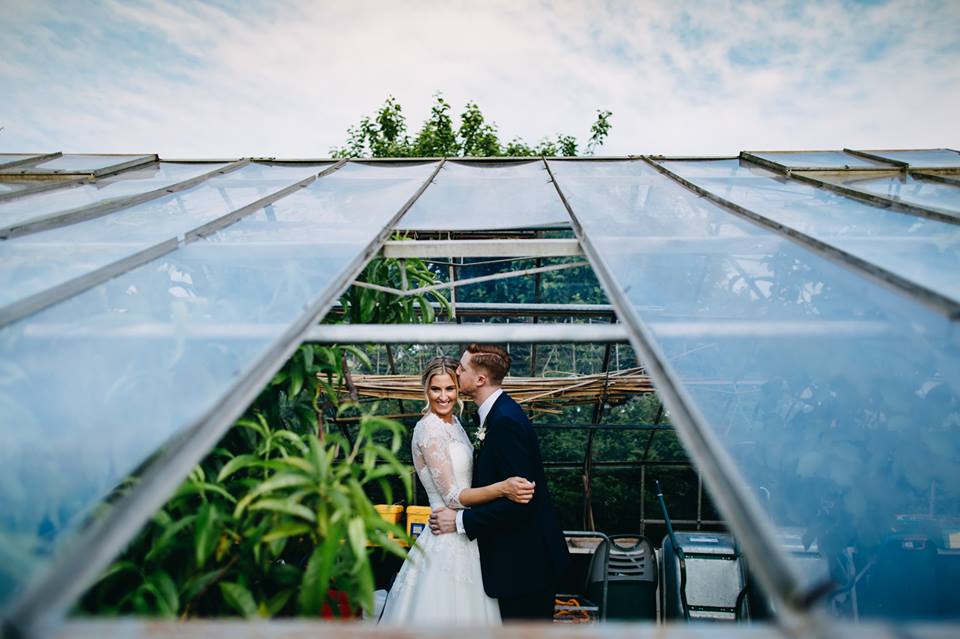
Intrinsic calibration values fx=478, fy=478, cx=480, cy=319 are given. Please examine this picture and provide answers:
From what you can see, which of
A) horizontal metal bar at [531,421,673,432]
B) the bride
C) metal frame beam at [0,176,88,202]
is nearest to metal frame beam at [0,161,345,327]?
the bride

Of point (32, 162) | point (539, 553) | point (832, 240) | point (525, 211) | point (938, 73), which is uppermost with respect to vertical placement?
point (938, 73)

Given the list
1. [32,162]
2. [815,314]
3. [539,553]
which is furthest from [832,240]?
[32,162]

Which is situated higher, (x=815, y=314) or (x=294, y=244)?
(x=294, y=244)

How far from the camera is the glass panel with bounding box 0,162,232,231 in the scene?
7.10ft

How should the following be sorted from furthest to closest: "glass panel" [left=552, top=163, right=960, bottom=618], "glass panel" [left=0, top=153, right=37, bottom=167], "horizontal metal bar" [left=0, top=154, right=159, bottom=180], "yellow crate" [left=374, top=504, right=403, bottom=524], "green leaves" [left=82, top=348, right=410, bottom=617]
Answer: "yellow crate" [left=374, top=504, right=403, bottom=524], "glass panel" [left=0, top=153, right=37, bottom=167], "horizontal metal bar" [left=0, top=154, right=159, bottom=180], "glass panel" [left=552, top=163, right=960, bottom=618], "green leaves" [left=82, top=348, right=410, bottom=617]

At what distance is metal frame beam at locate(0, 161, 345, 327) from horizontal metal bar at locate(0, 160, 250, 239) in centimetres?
59

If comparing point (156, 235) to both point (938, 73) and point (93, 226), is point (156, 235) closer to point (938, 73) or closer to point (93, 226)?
point (93, 226)

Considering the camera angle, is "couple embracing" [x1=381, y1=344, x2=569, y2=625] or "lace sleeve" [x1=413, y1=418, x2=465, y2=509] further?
"lace sleeve" [x1=413, y1=418, x2=465, y2=509]

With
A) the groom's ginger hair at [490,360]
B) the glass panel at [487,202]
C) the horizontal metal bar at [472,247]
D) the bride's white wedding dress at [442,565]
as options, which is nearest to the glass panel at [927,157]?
the glass panel at [487,202]

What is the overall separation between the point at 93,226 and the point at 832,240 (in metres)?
2.86

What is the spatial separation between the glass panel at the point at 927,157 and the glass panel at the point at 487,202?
2.32 m

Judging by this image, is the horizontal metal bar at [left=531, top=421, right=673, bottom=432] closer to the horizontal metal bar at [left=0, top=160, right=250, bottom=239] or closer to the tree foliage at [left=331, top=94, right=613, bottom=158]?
the horizontal metal bar at [left=0, top=160, right=250, bottom=239]

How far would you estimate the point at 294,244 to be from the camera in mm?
1850

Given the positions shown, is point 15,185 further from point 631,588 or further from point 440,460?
point 631,588
